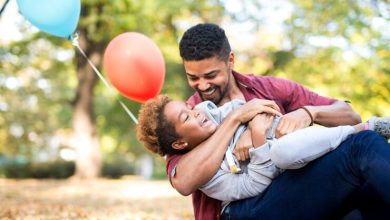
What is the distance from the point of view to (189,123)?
250 centimetres

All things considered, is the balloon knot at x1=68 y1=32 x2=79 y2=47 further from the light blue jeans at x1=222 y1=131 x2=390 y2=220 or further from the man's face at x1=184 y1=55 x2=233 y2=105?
the light blue jeans at x1=222 y1=131 x2=390 y2=220

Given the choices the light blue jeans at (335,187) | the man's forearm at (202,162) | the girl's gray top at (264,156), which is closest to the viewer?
the light blue jeans at (335,187)

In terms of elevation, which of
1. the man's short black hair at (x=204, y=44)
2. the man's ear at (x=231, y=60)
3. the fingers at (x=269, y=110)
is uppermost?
the man's short black hair at (x=204, y=44)

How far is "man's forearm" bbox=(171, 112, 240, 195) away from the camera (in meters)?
2.31

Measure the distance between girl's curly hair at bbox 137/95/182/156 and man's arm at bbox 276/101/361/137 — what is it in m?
0.52

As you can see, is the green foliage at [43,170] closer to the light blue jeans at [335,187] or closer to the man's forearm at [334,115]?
the man's forearm at [334,115]

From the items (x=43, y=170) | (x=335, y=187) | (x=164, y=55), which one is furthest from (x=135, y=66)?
(x=43, y=170)

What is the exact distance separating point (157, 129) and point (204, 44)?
534 millimetres

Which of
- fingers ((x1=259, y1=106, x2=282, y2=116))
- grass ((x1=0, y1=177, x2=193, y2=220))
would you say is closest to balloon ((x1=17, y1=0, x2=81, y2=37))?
grass ((x1=0, y1=177, x2=193, y2=220))

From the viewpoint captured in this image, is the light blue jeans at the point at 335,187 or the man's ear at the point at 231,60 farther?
the man's ear at the point at 231,60

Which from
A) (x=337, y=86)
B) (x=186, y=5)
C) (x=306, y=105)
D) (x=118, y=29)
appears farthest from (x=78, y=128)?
(x=306, y=105)

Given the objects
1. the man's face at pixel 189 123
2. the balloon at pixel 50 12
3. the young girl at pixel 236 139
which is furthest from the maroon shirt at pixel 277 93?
the balloon at pixel 50 12

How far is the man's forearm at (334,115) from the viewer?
8.96 feet

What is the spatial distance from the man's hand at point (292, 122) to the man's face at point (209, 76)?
1.45 ft
